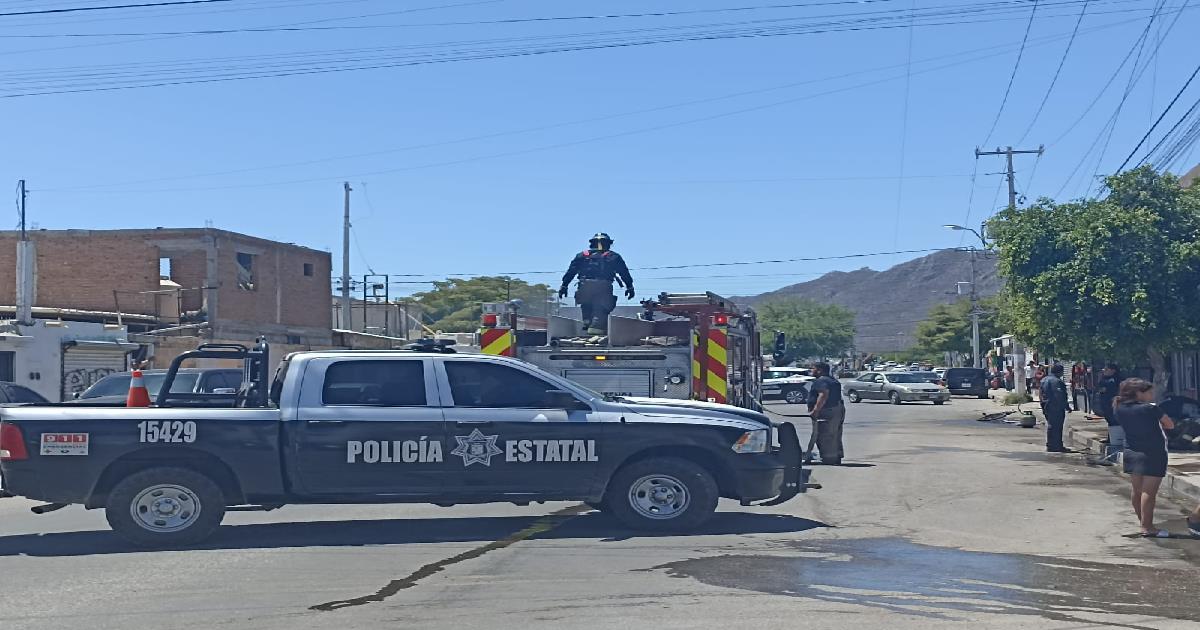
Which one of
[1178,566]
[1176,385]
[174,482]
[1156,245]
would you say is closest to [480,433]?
[174,482]

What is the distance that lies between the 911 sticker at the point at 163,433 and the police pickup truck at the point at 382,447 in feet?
0.05

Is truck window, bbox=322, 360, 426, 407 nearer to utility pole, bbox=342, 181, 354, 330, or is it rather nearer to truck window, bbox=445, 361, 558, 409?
truck window, bbox=445, 361, 558, 409

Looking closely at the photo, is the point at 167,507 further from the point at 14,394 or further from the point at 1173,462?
the point at 1173,462

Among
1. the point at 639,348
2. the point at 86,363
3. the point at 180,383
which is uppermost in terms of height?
the point at 86,363

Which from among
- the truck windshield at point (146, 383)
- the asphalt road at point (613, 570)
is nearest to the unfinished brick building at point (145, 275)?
the truck windshield at point (146, 383)

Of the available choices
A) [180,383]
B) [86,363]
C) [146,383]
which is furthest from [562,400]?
[86,363]

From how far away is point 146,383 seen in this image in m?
17.2

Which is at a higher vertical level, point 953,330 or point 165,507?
point 953,330

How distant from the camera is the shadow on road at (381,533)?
10.4 m

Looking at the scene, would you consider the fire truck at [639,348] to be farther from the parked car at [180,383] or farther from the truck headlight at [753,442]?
the parked car at [180,383]

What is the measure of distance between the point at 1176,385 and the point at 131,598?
1070 inches

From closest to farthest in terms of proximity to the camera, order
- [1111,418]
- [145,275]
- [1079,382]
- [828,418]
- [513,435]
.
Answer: [513,435] → [828,418] → [1111,418] → [1079,382] → [145,275]

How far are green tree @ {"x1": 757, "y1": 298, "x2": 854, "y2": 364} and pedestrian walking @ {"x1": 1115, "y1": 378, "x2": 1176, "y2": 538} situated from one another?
94.7 metres

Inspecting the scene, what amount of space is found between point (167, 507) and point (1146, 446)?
27.1 ft
